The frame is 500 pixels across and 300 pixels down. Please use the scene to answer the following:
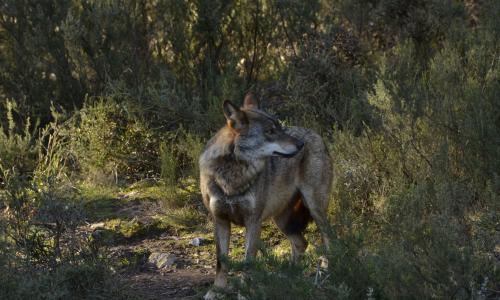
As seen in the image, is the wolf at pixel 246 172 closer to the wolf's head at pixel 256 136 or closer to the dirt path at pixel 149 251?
the wolf's head at pixel 256 136

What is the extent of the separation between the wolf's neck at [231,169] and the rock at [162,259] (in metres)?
1.08

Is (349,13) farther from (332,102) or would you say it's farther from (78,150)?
(78,150)

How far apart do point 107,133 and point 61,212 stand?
3332 millimetres

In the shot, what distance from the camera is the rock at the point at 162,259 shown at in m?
6.65

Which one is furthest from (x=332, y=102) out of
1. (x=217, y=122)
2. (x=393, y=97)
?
(x=393, y=97)

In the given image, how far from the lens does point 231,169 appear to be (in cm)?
592

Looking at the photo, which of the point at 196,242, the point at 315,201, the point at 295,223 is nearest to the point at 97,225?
the point at 196,242

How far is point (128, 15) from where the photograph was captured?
9.88m

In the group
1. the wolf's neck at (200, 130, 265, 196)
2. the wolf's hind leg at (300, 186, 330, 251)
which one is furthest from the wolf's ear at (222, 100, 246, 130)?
the wolf's hind leg at (300, 186, 330, 251)

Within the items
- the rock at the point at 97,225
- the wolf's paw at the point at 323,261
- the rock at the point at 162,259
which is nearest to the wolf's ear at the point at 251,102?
the wolf's paw at the point at 323,261

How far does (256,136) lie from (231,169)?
32cm

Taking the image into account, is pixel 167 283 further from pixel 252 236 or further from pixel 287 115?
pixel 287 115

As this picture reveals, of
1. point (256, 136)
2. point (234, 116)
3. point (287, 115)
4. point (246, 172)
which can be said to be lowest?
point (287, 115)

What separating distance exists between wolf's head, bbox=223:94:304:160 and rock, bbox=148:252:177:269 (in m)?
1.33
